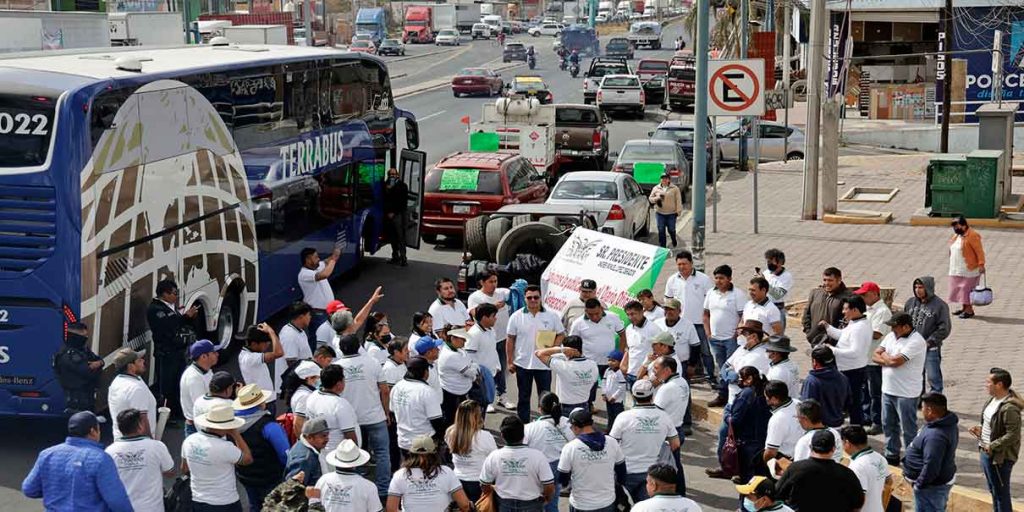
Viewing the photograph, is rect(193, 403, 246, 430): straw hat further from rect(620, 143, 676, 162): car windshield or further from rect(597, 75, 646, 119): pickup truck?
rect(597, 75, 646, 119): pickup truck

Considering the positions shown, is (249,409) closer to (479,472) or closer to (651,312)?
(479,472)

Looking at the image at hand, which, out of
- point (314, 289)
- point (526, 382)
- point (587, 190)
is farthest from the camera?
point (587, 190)

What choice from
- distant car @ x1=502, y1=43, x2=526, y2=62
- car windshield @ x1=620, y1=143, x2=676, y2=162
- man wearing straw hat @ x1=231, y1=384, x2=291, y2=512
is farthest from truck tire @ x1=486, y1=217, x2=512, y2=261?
distant car @ x1=502, y1=43, x2=526, y2=62

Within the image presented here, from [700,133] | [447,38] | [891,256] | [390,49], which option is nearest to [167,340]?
[700,133]

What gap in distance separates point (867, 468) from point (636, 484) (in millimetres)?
1766

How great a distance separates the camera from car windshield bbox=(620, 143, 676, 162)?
2825 centimetres

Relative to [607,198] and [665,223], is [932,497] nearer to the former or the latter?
[665,223]

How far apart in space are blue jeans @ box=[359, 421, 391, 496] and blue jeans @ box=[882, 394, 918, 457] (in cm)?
448

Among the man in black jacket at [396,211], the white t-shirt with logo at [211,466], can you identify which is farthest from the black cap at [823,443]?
the man in black jacket at [396,211]

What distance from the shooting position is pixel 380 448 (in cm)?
1091

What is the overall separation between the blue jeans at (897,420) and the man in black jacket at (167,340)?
690cm

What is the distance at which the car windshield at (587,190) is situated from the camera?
22.7 metres

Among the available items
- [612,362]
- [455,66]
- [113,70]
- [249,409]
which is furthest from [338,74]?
[455,66]

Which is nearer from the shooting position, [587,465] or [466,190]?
[587,465]
